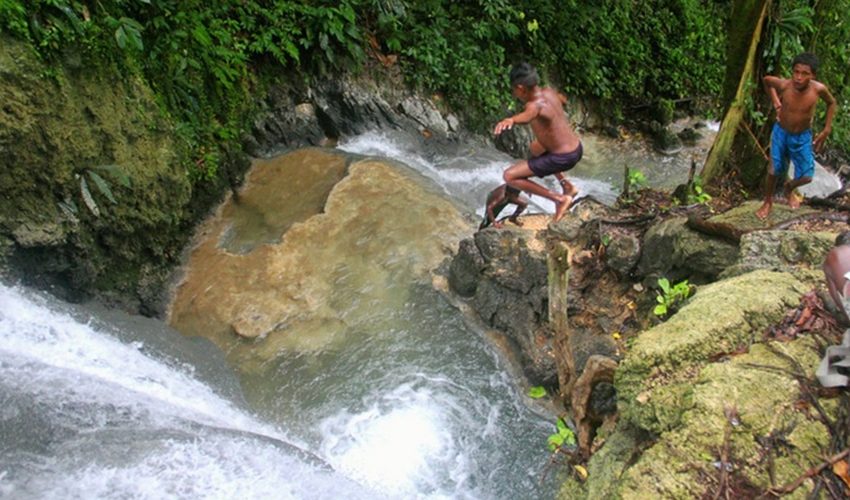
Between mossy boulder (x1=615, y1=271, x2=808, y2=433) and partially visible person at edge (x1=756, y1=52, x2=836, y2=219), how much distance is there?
2.38 meters

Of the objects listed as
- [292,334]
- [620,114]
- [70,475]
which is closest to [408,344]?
[292,334]

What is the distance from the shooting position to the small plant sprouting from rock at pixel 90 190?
199 inches

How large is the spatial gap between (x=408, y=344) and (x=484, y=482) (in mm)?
1429

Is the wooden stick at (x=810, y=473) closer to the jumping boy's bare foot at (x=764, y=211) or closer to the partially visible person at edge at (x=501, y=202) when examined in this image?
the jumping boy's bare foot at (x=764, y=211)

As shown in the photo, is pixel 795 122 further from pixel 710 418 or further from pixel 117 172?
pixel 117 172

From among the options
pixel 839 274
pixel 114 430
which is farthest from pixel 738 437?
pixel 114 430

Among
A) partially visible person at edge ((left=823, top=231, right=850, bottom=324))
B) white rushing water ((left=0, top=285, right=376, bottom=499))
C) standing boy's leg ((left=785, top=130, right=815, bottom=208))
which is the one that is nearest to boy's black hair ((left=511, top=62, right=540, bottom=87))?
standing boy's leg ((left=785, top=130, right=815, bottom=208))

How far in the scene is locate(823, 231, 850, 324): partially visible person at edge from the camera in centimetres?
271

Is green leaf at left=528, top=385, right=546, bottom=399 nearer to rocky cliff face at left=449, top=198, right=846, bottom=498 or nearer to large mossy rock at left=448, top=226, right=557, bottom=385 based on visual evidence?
large mossy rock at left=448, top=226, right=557, bottom=385

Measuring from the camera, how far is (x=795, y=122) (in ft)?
16.9

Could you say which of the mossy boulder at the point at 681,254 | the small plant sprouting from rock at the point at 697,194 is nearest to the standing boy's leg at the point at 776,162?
the mossy boulder at the point at 681,254

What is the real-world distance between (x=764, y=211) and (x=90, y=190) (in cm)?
542

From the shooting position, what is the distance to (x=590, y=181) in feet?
30.5

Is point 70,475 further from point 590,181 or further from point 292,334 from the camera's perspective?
point 590,181
